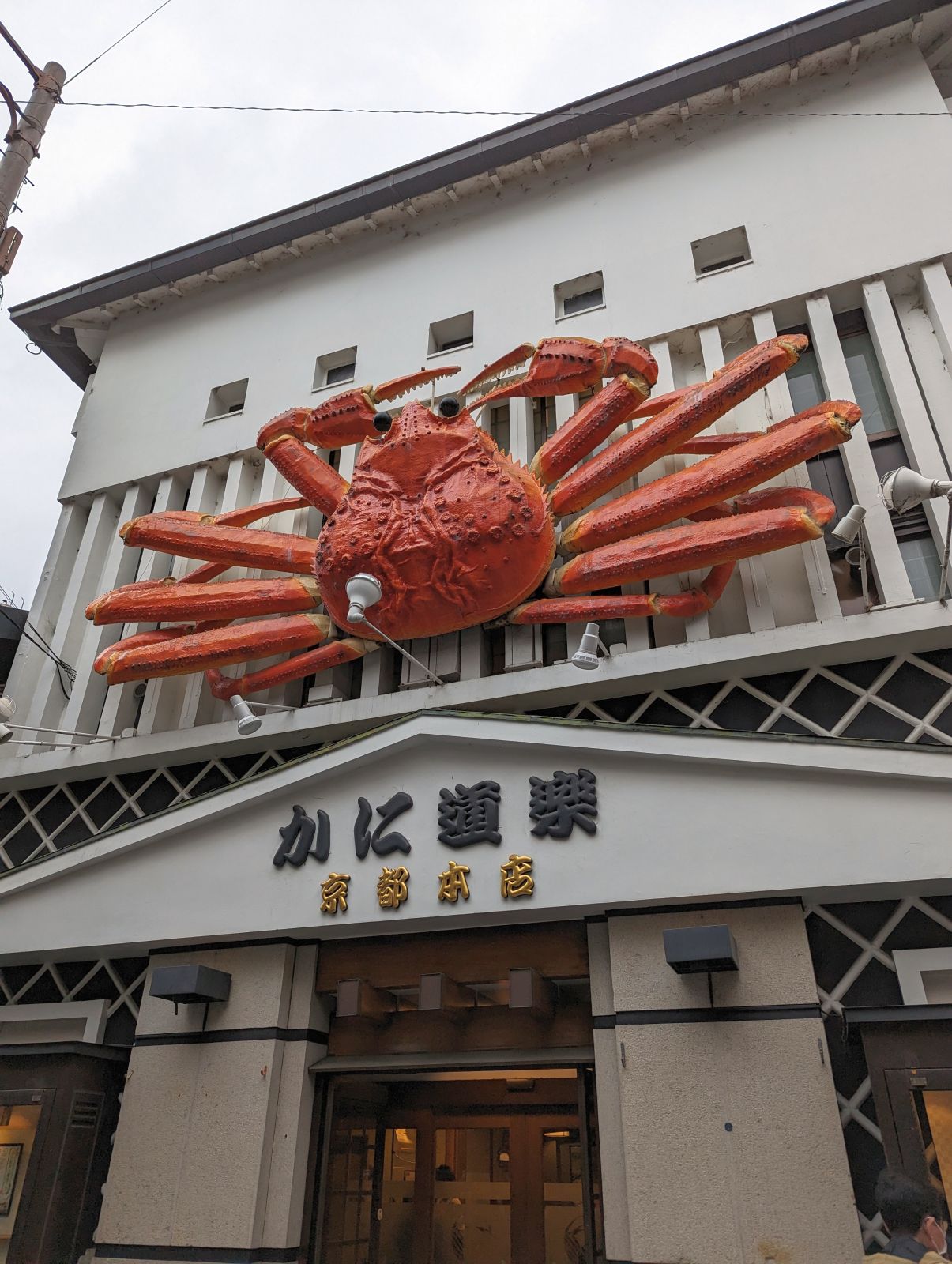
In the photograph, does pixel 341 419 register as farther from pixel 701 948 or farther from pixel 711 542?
pixel 701 948

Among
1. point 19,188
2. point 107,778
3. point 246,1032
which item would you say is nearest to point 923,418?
point 246,1032

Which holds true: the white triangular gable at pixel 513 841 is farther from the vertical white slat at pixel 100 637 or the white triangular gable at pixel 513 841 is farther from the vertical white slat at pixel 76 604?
the vertical white slat at pixel 76 604

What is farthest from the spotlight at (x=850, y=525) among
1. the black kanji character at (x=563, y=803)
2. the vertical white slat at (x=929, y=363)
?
the black kanji character at (x=563, y=803)

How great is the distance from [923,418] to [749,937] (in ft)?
14.8

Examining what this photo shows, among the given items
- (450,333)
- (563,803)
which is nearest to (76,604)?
(450,333)

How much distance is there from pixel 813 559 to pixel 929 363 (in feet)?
7.55

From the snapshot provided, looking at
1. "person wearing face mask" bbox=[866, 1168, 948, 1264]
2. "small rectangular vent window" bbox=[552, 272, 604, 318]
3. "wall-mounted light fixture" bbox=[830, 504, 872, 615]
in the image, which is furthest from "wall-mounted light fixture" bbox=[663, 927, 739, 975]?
"small rectangular vent window" bbox=[552, 272, 604, 318]

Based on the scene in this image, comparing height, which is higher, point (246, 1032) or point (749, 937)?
point (749, 937)

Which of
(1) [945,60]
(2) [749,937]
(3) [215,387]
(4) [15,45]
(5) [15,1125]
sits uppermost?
(4) [15,45]

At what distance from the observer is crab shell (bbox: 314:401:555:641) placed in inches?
282

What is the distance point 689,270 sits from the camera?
9.02 m

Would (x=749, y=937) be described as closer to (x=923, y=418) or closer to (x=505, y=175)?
(x=923, y=418)

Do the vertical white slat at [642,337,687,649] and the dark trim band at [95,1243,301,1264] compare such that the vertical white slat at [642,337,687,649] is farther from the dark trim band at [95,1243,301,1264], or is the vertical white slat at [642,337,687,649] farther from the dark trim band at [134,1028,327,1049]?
the dark trim band at [95,1243,301,1264]

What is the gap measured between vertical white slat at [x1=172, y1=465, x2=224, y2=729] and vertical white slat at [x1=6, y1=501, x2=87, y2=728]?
1.68 metres
